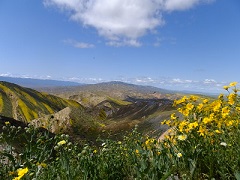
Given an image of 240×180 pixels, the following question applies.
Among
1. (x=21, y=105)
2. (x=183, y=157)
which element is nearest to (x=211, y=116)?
(x=183, y=157)

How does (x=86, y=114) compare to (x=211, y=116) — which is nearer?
(x=211, y=116)

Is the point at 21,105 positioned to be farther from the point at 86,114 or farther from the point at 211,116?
the point at 211,116

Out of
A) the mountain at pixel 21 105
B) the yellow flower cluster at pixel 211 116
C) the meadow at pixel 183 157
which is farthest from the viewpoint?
the mountain at pixel 21 105

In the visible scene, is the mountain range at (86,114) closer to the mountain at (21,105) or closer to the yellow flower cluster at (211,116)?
the mountain at (21,105)

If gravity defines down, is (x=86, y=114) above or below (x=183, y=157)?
below

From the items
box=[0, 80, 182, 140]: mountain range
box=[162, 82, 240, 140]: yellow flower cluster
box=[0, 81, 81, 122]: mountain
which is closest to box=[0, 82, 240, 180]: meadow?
box=[162, 82, 240, 140]: yellow flower cluster

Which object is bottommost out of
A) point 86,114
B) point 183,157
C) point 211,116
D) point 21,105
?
point 21,105

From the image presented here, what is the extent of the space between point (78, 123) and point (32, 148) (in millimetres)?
33818

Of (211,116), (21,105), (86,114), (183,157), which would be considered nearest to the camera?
(183,157)

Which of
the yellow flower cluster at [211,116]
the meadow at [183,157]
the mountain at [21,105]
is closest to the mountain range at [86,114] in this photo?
the mountain at [21,105]

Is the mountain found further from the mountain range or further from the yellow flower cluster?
the yellow flower cluster

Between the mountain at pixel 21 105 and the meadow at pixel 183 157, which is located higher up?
the meadow at pixel 183 157

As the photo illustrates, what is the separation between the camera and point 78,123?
39094 millimetres

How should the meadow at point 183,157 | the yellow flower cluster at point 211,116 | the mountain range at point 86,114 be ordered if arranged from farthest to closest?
the mountain range at point 86,114
the yellow flower cluster at point 211,116
the meadow at point 183,157
